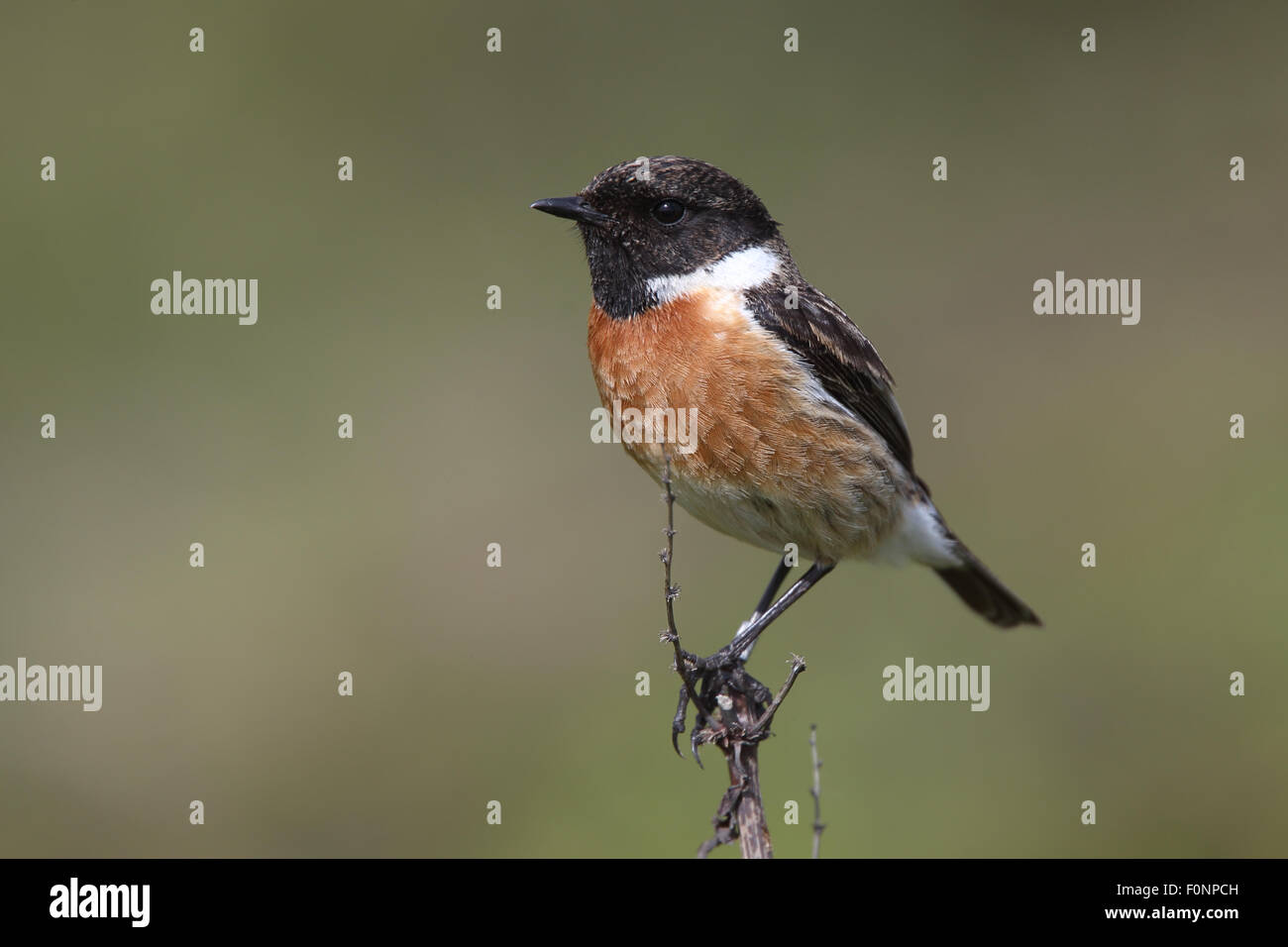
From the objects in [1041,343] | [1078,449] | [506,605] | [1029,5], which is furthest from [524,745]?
[1029,5]

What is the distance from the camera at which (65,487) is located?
34.4ft

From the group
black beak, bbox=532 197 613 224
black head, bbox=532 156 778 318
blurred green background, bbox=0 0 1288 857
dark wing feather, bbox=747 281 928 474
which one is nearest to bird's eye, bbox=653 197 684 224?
black head, bbox=532 156 778 318

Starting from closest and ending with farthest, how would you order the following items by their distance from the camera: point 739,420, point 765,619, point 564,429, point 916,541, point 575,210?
point 739,420
point 575,210
point 765,619
point 916,541
point 564,429

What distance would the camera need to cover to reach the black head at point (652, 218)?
5.90m

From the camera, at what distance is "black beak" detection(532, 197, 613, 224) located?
5.93 metres

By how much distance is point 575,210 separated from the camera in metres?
5.95

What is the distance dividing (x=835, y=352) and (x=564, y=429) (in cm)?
515

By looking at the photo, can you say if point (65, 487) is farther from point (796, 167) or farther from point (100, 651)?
point (796, 167)

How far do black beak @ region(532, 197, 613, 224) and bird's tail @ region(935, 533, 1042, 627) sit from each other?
8.71ft

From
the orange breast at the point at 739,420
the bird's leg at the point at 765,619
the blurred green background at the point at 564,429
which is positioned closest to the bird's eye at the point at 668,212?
the orange breast at the point at 739,420

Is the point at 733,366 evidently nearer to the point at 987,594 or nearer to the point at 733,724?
the point at 733,724

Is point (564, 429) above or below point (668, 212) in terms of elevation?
below

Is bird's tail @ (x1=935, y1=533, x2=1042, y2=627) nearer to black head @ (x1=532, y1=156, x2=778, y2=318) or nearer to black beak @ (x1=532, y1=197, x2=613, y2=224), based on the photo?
black head @ (x1=532, y1=156, x2=778, y2=318)

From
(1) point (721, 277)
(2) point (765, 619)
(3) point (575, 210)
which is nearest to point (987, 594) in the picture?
(2) point (765, 619)
